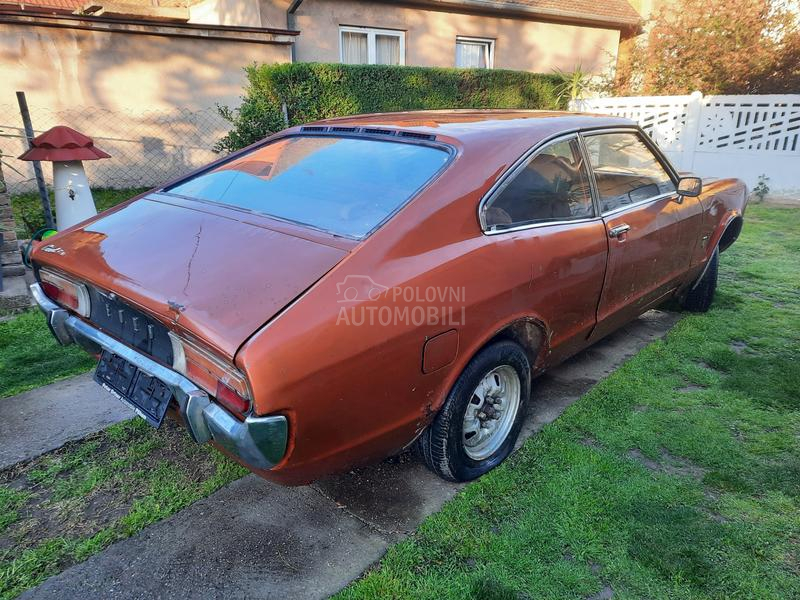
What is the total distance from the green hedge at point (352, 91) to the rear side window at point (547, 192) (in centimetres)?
515

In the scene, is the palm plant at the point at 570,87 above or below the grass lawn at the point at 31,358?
above

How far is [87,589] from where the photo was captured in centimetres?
191

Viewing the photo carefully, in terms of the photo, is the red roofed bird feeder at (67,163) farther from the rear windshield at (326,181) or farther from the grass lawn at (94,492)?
the grass lawn at (94,492)

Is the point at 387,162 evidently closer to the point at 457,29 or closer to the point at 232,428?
the point at 232,428

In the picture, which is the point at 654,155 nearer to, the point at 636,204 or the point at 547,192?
the point at 636,204

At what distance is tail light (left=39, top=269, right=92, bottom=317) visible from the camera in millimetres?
2336

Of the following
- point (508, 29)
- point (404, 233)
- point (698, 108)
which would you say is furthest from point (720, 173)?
point (404, 233)

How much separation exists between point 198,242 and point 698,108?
10.3 metres

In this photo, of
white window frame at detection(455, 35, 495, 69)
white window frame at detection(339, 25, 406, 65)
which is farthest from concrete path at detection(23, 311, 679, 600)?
white window frame at detection(455, 35, 495, 69)

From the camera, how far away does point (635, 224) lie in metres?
3.12

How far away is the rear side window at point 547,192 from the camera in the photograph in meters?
2.42

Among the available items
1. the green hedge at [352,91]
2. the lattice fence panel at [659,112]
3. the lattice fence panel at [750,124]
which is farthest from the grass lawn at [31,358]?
the lattice fence panel at [750,124]

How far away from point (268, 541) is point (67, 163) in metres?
4.62

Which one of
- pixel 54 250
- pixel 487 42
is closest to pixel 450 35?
pixel 487 42
